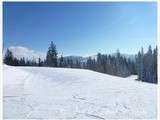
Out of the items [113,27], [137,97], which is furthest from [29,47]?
[137,97]

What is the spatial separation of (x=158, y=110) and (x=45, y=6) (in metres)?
2.01

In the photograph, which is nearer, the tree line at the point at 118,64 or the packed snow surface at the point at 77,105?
the packed snow surface at the point at 77,105

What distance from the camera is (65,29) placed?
3295 millimetres

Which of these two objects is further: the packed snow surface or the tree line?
the tree line

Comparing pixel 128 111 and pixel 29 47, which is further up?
pixel 29 47

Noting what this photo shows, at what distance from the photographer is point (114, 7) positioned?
7.78 ft

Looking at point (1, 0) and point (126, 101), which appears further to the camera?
point (126, 101)

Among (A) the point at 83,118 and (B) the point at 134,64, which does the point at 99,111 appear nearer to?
(A) the point at 83,118

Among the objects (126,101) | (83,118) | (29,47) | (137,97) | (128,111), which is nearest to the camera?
(83,118)

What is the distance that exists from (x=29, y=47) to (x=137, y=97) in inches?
120

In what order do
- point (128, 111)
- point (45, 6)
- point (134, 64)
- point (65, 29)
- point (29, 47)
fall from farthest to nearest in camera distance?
point (134, 64) → point (29, 47) → point (65, 29) → point (45, 6) → point (128, 111)

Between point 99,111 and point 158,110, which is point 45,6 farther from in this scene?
point 158,110

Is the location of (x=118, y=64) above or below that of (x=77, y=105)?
below

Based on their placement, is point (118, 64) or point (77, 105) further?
point (118, 64)
